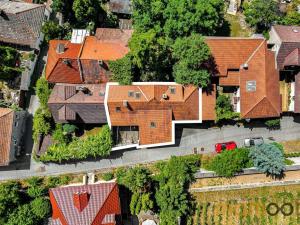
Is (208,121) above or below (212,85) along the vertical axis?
below

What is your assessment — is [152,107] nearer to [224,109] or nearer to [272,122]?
[224,109]

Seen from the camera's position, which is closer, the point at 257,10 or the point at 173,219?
the point at 173,219

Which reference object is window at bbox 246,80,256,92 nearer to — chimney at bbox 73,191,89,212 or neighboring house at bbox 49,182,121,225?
neighboring house at bbox 49,182,121,225

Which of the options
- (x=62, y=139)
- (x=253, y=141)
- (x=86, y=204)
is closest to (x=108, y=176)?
(x=86, y=204)

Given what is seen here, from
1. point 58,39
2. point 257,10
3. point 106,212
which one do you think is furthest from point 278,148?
point 58,39

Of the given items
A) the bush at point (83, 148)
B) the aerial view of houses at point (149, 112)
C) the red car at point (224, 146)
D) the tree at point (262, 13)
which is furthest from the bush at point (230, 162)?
the tree at point (262, 13)

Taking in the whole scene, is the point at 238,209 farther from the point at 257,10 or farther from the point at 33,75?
the point at 33,75
